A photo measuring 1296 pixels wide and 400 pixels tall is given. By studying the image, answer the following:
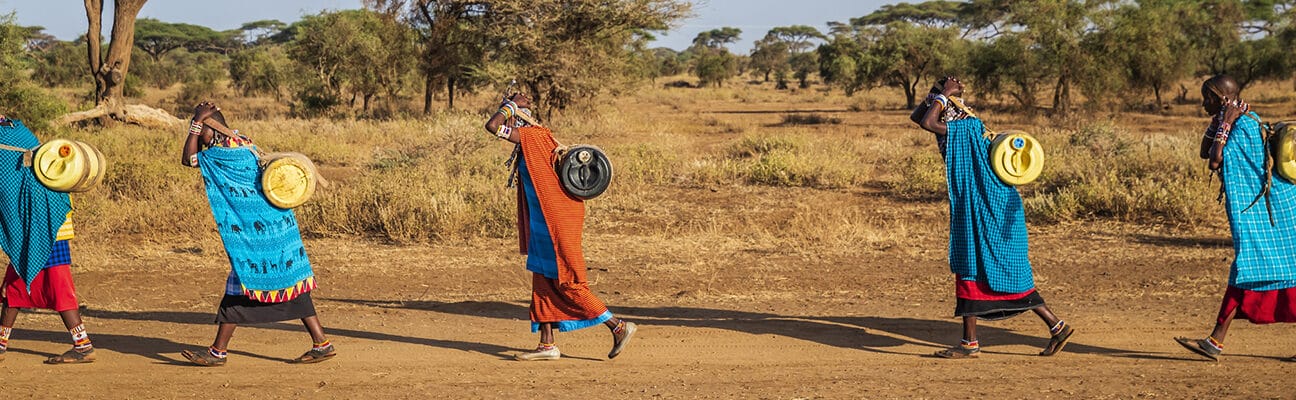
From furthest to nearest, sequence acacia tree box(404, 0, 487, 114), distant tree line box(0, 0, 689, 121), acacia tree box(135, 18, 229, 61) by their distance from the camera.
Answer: acacia tree box(135, 18, 229, 61) → acacia tree box(404, 0, 487, 114) → distant tree line box(0, 0, 689, 121)

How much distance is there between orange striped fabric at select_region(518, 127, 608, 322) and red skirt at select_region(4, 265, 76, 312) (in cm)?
248

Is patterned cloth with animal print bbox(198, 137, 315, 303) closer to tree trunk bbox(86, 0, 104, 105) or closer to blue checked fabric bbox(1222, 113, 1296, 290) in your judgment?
blue checked fabric bbox(1222, 113, 1296, 290)

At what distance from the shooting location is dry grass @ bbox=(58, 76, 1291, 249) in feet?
33.8

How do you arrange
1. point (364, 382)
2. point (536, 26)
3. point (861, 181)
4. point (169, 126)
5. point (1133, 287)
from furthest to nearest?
point (536, 26) < point (169, 126) < point (861, 181) < point (1133, 287) < point (364, 382)

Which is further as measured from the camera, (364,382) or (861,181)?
(861,181)

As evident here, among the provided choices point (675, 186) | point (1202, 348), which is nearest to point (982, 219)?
point (1202, 348)

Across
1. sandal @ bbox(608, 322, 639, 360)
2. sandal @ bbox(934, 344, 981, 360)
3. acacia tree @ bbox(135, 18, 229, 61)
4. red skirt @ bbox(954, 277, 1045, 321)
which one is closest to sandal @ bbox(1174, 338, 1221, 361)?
red skirt @ bbox(954, 277, 1045, 321)

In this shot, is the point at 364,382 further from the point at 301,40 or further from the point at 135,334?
the point at 301,40

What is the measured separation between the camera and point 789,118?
1039 inches

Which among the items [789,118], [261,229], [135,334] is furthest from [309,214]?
[789,118]

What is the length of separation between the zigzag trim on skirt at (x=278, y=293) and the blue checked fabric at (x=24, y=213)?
1127 millimetres

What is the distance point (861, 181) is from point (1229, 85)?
7882mm

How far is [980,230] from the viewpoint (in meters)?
5.61

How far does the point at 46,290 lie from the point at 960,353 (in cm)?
481
